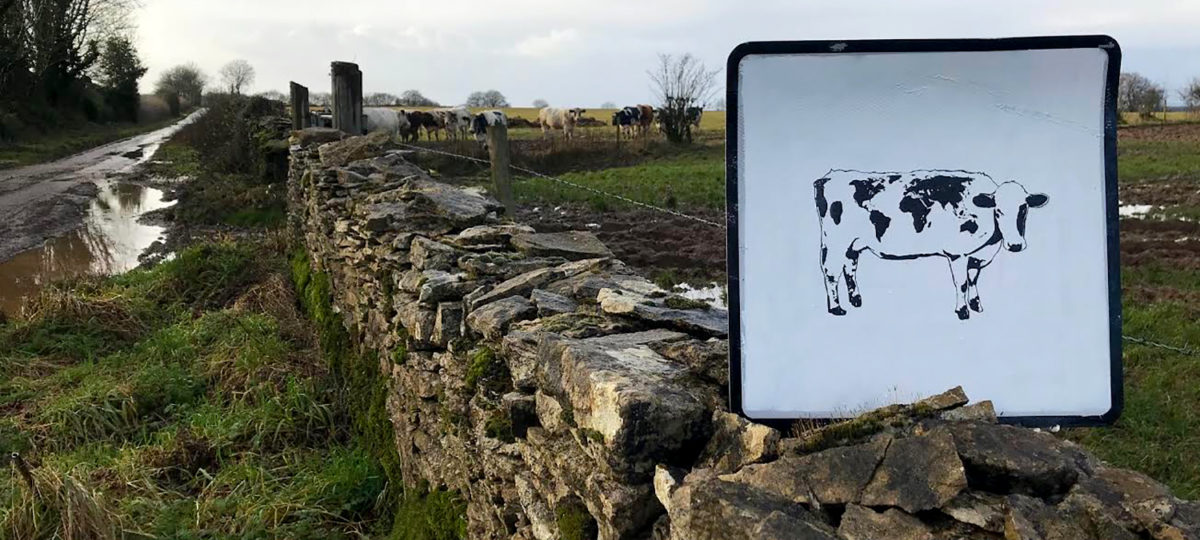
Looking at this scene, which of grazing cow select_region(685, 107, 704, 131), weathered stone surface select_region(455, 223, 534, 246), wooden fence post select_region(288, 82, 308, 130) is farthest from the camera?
grazing cow select_region(685, 107, 704, 131)

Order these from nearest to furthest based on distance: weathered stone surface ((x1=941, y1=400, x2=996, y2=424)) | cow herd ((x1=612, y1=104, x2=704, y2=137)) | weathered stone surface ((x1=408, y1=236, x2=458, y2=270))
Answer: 1. weathered stone surface ((x1=941, y1=400, x2=996, y2=424))
2. weathered stone surface ((x1=408, y1=236, x2=458, y2=270))
3. cow herd ((x1=612, y1=104, x2=704, y2=137))

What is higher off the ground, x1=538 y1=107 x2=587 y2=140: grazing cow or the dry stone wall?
x1=538 y1=107 x2=587 y2=140: grazing cow

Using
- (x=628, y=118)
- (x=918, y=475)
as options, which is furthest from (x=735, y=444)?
(x=628, y=118)

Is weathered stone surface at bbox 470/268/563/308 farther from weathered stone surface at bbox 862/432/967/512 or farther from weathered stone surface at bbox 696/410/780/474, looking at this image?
weathered stone surface at bbox 862/432/967/512

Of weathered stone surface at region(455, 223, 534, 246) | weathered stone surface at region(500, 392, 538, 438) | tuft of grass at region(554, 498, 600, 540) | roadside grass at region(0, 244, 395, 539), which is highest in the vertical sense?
weathered stone surface at region(455, 223, 534, 246)

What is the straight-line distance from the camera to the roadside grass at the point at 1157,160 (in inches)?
633

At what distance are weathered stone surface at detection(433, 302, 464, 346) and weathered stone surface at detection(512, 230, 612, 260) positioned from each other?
1.52 ft

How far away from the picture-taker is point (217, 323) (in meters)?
7.80

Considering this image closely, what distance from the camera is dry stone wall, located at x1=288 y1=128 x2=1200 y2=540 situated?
149 cm

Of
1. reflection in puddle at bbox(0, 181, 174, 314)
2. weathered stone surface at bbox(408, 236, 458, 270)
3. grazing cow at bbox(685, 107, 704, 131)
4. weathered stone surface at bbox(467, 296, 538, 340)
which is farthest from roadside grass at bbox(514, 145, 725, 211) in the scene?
weathered stone surface at bbox(467, 296, 538, 340)

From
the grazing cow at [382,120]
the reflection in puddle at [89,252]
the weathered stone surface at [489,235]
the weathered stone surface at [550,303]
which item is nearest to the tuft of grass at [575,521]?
the weathered stone surface at [550,303]

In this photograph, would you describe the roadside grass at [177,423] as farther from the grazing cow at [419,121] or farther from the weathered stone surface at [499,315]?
the grazing cow at [419,121]

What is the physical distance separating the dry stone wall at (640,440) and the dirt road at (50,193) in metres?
12.1

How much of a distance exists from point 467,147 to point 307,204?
15488 mm
